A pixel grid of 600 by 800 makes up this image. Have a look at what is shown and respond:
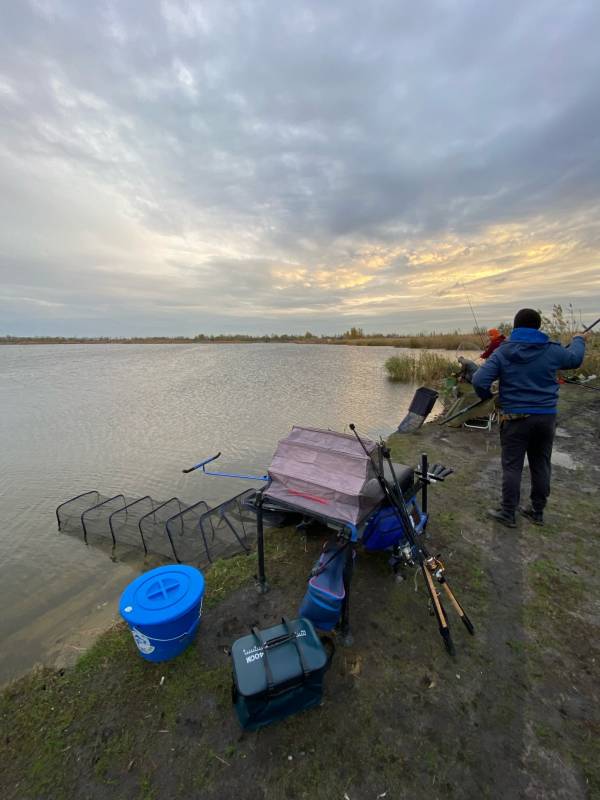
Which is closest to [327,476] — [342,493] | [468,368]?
[342,493]

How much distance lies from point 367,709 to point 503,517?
317cm

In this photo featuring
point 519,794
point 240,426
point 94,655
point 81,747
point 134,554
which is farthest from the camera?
point 240,426

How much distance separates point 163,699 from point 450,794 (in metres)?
1.92

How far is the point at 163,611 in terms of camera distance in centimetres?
263

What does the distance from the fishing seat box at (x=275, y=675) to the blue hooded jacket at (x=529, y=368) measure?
316 centimetres

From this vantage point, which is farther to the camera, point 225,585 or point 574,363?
point 574,363

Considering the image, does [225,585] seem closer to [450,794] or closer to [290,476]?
[290,476]

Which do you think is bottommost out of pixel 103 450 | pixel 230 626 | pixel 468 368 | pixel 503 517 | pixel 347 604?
pixel 103 450

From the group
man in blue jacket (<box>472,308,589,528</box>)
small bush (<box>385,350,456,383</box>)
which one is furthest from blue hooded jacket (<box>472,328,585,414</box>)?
small bush (<box>385,350,456,383</box>)

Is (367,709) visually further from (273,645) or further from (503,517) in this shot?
(503,517)

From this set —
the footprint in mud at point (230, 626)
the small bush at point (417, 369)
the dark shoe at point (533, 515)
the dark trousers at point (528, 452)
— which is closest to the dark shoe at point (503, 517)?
the dark trousers at point (528, 452)

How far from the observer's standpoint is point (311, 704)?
2.33 m

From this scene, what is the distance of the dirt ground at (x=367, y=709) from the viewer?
6.54 feet

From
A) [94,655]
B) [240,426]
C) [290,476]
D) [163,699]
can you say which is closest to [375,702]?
[163,699]
